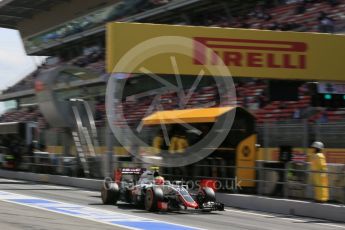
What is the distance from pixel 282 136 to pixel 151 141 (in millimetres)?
4994

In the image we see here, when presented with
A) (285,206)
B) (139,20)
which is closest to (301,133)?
(285,206)

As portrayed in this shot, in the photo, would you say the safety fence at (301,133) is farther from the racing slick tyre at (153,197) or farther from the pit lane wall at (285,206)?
the racing slick tyre at (153,197)

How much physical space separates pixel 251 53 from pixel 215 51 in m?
1.15

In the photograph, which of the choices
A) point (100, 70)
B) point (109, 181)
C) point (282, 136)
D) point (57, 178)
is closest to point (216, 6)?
point (100, 70)

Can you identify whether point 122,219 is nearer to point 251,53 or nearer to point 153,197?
point 153,197

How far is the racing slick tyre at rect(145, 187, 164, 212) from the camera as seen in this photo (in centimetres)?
1258

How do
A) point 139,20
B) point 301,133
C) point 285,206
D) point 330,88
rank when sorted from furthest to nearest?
point 139,20 < point 330,88 < point 301,133 < point 285,206

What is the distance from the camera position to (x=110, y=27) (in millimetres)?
17500

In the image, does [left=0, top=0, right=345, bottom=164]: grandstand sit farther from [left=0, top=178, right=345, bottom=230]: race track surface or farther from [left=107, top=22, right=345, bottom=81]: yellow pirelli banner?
[left=0, top=178, right=345, bottom=230]: race track surface

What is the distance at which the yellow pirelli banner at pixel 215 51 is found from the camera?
17.5m

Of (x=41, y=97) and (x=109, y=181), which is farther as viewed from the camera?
(x=41, y=97)

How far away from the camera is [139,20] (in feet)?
131

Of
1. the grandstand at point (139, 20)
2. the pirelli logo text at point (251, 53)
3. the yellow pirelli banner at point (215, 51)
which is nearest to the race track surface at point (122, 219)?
the grandstand at point (139, 20)

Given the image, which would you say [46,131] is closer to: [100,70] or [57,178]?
[57,178]
